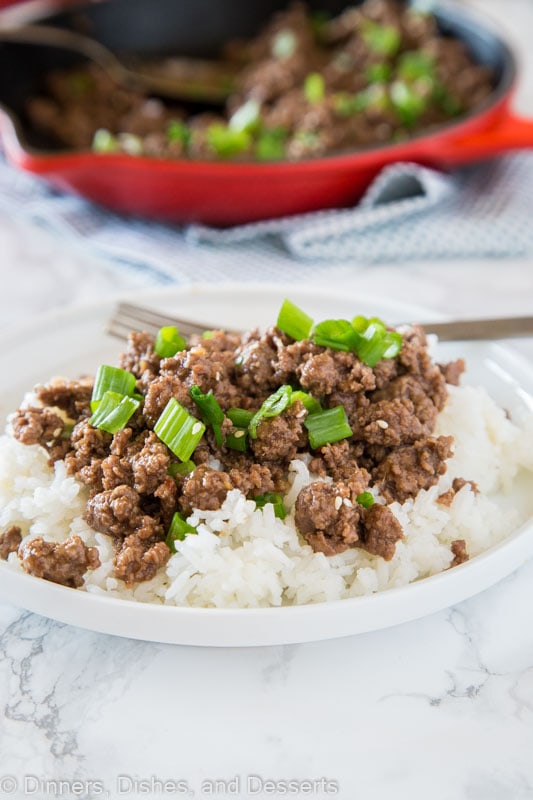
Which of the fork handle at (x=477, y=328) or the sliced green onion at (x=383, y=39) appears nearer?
the fork handle at (x=477, y=328)

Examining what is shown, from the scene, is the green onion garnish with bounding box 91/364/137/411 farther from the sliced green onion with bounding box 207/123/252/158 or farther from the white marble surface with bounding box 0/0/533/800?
the sliced green onion with bounding box 207/123/252/158

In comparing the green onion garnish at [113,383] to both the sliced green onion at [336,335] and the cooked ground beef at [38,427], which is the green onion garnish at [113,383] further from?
the sliced green onion at [336,335]

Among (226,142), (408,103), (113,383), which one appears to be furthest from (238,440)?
(408,103)

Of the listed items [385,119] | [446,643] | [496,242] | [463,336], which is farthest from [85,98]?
[446,643]

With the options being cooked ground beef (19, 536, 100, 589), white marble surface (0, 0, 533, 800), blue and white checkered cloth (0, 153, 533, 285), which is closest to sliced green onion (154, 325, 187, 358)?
cooked ground beef (19, 536, 100, 589)

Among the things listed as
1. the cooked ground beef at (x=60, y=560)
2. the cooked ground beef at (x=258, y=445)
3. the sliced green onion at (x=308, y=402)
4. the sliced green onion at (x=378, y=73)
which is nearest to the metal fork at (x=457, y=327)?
the cooked ground beef at (x=258, y=445)

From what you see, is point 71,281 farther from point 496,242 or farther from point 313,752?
point 313,752
